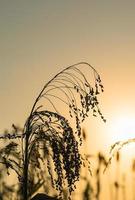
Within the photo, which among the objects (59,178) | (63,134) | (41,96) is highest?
(41,96)

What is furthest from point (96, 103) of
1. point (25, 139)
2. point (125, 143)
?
point (125, 143)

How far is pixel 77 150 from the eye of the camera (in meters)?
14.0

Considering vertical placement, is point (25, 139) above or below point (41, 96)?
below

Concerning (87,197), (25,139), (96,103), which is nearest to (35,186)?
(87,197)

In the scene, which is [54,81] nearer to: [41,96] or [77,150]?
[41,96]

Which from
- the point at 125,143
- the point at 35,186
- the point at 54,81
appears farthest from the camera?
the point at 35,186

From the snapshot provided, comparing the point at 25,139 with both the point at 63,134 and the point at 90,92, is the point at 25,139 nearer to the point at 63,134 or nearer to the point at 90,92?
the point at 63,134

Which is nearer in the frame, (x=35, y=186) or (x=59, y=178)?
(x=59, y=178)

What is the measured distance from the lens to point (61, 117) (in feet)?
45.8

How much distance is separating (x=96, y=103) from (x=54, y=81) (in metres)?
1.45

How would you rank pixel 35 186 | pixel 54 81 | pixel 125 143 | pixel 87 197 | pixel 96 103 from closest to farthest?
pixel 96 103, pixel 54 81, pixel 125 143, pixel 35 186, pixel 87 197

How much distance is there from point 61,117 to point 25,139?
4.30 ft

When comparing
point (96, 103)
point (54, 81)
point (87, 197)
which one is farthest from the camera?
point (87, 197)

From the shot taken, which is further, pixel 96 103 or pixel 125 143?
pixel 125 143
